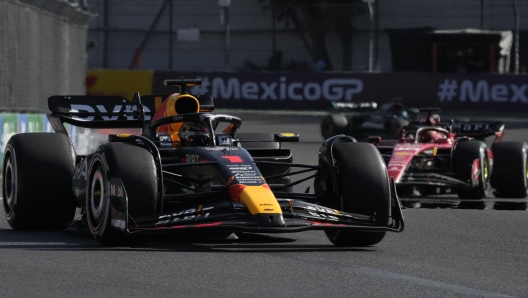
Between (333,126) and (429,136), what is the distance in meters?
9.57

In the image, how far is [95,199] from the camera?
828cm

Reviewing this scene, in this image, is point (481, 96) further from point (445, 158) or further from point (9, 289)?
point (9, 289)

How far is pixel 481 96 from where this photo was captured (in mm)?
32531

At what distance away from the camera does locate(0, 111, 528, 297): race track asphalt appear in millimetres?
5988

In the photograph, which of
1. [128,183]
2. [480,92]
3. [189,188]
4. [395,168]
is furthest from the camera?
[480,92]

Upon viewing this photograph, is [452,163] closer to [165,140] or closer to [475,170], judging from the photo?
[475,170]

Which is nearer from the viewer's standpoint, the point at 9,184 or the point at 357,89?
the point at 9,184

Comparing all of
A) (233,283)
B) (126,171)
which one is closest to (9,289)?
(233,283)

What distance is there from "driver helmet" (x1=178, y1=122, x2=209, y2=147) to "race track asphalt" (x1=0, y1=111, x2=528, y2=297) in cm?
85

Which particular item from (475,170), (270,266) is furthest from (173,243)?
(475,170)

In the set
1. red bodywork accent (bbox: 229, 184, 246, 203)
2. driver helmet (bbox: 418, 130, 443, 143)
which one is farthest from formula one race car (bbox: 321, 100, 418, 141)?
red bodywork accent (bbox: 229, 184, 246, 203)

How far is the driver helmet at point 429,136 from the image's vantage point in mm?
16047

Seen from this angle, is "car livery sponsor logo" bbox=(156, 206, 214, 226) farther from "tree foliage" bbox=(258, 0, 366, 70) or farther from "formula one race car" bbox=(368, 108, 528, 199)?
"tree foliage" bbox=(258, 0, 366, 70)

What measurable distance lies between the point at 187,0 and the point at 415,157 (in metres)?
25.8
